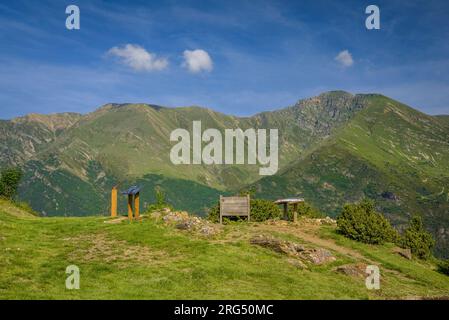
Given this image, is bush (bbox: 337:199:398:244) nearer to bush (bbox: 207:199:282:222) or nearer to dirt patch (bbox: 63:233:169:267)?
bush (bbox: 207:199:282:222)

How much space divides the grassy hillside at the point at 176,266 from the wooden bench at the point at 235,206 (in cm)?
416

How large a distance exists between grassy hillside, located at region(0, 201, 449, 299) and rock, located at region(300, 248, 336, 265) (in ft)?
1.59

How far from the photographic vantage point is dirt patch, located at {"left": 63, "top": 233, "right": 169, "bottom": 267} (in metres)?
25.5


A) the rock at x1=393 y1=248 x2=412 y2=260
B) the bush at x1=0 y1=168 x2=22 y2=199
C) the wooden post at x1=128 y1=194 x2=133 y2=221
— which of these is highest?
the bush at x1=0 y1=168 x2=22 y2=199

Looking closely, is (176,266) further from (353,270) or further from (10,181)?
(10,181)

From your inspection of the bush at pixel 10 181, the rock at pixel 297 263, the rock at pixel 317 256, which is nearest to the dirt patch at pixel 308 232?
the rock at pixel 317 256

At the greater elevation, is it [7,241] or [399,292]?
[7,241]

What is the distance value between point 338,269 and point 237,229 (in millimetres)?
11257

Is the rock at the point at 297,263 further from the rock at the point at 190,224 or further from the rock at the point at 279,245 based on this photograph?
the rock at the point at 190,224

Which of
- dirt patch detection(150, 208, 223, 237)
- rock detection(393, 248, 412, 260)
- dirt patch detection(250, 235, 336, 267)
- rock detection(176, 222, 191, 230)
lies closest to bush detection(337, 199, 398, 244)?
rock detection(393, 248, 412, 260)

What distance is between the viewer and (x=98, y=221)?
1516 inches
